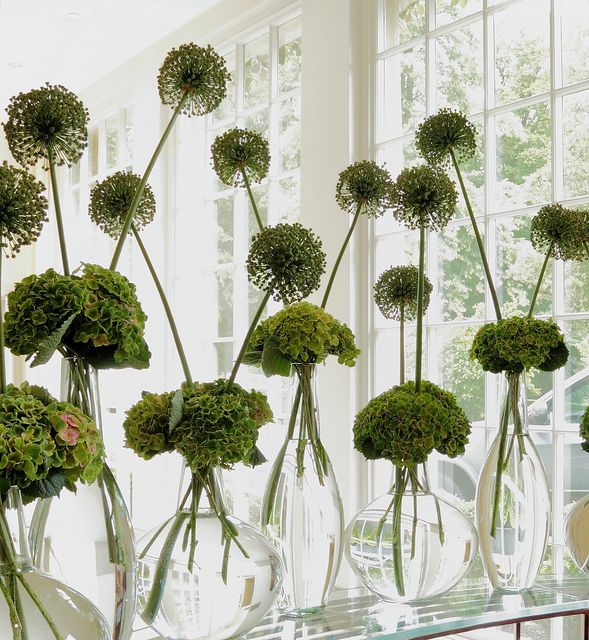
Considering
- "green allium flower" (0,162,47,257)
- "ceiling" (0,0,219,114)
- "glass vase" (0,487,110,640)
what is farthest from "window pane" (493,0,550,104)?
"glass vase" (0,487,110,640)

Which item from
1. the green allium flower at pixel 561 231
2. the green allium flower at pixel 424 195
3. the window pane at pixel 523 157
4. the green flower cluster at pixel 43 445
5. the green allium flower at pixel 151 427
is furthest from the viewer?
the window pane at pixel 523 157

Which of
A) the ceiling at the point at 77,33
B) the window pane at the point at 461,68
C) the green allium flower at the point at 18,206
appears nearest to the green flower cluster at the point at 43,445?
Answer: the green allium flower at the point at 18,206

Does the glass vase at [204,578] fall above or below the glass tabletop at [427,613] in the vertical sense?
above

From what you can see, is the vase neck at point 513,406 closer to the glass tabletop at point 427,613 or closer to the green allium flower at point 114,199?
the glass tabletop at point 427,613

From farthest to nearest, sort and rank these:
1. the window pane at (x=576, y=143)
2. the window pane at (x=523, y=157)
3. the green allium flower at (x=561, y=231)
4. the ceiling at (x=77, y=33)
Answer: the ceiling at (x=77, y=33)
the window pane at (x=523, y=157)
the window pane at (x=576, y=143)
the green allium flower at (x=561, y=231)

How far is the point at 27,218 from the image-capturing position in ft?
2.23

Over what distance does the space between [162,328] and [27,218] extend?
356 centimetres

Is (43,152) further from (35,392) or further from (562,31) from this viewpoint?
(562,31)

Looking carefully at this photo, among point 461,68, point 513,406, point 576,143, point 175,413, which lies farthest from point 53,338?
point 461,68

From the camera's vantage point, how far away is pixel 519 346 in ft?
3.50

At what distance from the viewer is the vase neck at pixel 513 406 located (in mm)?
1072

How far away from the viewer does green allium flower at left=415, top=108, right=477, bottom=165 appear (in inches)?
43.6

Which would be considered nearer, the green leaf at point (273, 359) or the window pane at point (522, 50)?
the green leaf at point (273, 359)

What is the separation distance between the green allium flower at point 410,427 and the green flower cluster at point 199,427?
0.63 ft
